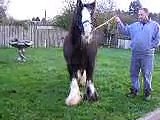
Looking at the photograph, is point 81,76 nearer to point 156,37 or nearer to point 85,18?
point 85,18

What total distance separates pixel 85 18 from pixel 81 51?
2.87ft

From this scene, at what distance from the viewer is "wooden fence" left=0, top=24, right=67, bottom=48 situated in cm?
3325

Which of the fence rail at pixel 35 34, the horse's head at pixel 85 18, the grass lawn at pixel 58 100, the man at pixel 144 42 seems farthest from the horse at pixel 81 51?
the fence rail at pixel 35 34

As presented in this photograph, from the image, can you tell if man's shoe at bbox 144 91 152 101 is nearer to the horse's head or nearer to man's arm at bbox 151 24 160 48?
man's arm at bbox 151 24 160 48

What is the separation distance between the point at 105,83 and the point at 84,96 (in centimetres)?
283

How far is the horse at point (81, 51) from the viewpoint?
26.9ft

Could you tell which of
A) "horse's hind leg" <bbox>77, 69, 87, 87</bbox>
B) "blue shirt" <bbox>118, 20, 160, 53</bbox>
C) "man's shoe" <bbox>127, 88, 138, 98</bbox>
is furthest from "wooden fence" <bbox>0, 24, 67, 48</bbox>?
"horse's hind leg" <bbox>77, 69, 87, 87</bbox>

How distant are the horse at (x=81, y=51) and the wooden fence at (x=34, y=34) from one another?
23.7 meters

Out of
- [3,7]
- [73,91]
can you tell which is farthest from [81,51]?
[3,7]

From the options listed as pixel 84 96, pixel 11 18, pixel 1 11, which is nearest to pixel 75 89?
pixel 84 96

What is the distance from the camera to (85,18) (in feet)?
26.6

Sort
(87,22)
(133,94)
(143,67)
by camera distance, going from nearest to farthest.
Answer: (87,22) < (143,67) < (133,94)

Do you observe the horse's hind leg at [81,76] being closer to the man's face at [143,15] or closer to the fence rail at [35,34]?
the man's face at [143,15]

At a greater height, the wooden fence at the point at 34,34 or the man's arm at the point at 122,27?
the man's arm at the point at 122,27
